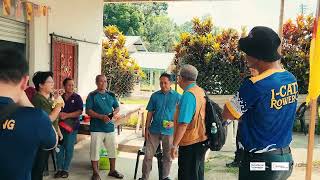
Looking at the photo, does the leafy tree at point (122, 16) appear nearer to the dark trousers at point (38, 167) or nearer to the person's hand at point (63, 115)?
the person's hand at point (63, 115)

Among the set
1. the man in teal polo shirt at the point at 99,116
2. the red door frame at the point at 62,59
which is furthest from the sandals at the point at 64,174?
the red door frame at the point at 62,59

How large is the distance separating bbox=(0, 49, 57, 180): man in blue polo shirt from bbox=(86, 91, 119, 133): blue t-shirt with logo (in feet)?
12.6

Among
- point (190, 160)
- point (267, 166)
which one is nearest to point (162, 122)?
point (190, 160)

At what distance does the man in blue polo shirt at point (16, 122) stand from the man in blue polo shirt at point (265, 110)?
1331 millimetres

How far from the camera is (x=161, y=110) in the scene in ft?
18.2

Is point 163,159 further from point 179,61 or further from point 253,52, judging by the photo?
point 179,61

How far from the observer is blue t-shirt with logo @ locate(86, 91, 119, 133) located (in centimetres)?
583

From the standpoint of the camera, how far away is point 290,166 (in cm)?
269

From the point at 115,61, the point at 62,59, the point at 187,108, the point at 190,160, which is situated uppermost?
the point at 62,59

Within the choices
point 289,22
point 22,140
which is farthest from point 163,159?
point 289,22

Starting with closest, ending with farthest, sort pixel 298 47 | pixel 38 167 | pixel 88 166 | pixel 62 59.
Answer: pixel 38 167, pixel 88 166, pixel 62 59, pixel 298 47

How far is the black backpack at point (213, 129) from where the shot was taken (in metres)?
4.16

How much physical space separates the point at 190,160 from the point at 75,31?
503cm

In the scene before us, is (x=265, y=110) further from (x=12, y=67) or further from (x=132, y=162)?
(x=132, y=162)
